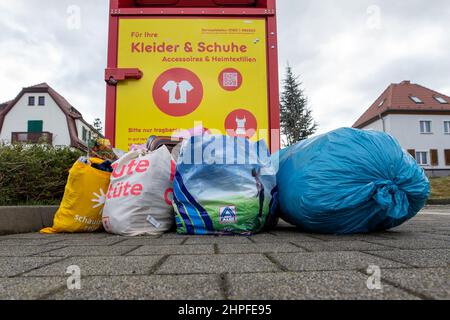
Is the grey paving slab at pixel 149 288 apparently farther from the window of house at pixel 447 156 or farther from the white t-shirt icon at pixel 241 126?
the window of house at pixel 447 156

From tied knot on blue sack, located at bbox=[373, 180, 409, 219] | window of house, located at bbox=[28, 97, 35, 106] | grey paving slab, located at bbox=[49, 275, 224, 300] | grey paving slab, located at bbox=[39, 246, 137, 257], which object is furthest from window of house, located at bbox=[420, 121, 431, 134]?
window of house, located at bbox=[28, 97, 35, 106]

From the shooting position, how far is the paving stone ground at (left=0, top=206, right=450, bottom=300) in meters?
0.73

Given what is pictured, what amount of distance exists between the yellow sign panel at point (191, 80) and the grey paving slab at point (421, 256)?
1445 mm

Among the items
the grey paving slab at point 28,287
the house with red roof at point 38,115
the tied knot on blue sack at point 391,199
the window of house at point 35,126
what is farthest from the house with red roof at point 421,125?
the grey paving slab at point 28,287

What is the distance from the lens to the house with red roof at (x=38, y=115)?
20.6 metres

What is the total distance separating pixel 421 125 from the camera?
2167cm

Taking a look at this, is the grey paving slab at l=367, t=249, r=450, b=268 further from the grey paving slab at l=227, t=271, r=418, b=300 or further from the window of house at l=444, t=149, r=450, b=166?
the window of house at l=444, t=149, r=450, b=166

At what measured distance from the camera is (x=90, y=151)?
2596mm

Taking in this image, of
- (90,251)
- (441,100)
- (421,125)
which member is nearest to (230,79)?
(90,251)

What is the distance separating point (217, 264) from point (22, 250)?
3.32 feet

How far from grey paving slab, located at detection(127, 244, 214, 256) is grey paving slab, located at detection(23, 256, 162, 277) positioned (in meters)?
0.11

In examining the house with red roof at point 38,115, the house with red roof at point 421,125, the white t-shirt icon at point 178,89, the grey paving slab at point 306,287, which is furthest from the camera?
the house with red roof at point 421,125
